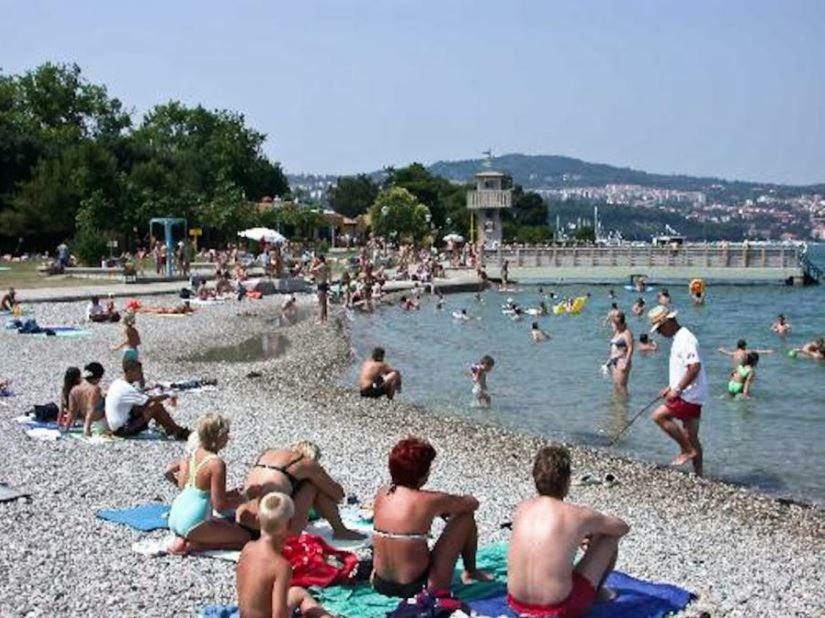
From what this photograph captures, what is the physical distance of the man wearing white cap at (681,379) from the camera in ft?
35.2

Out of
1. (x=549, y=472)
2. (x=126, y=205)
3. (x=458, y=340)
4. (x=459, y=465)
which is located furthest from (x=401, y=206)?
→ (x=549, y=472)

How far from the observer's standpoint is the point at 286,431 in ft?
43.5

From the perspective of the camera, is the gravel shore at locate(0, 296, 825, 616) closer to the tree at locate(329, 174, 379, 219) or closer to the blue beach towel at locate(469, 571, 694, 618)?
the blue beach towel at locate(469, 571, 694, 618)

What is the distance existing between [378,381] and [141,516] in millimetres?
8833

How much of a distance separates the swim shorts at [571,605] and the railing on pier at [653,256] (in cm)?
5752

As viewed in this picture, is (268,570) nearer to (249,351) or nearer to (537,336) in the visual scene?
(249,351)

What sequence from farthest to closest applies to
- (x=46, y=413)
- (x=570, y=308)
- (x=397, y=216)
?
(x=397, y=216), (x=570, y=308), (x=46, y=413)

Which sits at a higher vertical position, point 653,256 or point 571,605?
point 653,256

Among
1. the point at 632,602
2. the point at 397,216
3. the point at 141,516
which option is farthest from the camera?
the point at 397,216

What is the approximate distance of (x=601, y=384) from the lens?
21562 millimetres

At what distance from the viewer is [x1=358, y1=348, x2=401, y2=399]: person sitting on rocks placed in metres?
17.0

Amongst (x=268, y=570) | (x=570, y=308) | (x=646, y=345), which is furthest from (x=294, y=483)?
(x=570, y=308)

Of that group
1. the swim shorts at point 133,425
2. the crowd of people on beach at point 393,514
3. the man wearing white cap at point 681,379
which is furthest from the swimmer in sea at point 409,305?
the man wearing white cap at point 681,379

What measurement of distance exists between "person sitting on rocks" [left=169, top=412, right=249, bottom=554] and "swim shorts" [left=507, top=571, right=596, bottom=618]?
2245 millimetres
